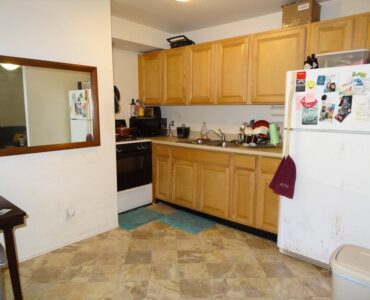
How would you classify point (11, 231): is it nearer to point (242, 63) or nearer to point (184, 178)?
point (184, 178)

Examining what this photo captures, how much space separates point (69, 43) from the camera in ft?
8.30

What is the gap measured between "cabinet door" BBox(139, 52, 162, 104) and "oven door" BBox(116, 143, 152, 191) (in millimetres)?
751

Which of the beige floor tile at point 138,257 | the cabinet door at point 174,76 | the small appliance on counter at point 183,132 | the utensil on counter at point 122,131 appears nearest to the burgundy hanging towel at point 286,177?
the beige floor tile at point 138,257

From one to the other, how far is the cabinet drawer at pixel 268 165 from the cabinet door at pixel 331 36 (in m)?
1.07

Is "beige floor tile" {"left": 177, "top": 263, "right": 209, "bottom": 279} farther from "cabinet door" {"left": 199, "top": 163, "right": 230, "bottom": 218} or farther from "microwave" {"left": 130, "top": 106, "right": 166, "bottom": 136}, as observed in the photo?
"microwave" {"left": 130, "top": 106, "right": 166, "bottom": 136}

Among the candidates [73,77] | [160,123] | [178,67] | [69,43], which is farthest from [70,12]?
[160,123]

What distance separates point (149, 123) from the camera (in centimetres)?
400

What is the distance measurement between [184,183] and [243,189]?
2.73 feet

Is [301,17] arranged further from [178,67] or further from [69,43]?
[69,43]

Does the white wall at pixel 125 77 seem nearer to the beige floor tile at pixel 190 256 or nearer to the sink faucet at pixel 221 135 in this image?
the sink faucet at pixel 221 135

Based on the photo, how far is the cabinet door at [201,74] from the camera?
3309 mm

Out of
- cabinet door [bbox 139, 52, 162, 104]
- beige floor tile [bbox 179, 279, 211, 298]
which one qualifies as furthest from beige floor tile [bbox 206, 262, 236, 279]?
cabinet door [bbox 139, 52, 162, 104]

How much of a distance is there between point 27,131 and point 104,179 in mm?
913

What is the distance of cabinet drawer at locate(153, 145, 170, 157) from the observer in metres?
3.59
